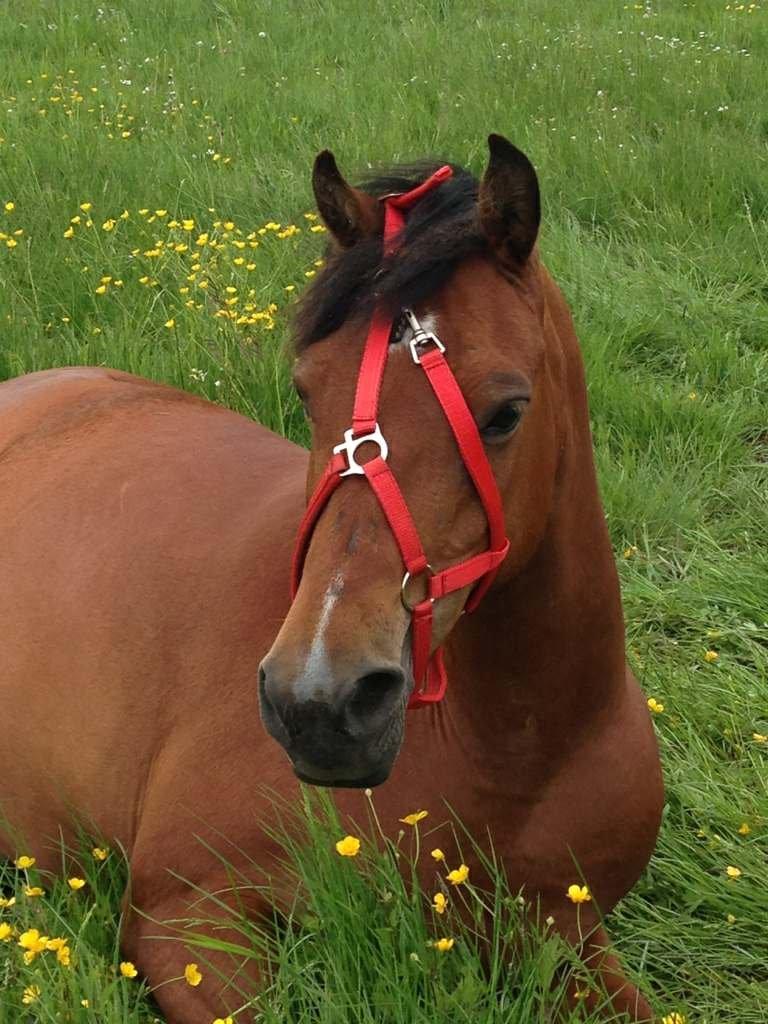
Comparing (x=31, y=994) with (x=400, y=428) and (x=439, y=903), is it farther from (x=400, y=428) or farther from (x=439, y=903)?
(x=400, y=428)

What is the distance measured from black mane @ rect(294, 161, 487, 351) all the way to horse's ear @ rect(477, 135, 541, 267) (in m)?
0.03

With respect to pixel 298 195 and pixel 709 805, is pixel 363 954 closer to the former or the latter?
pixel 709 805

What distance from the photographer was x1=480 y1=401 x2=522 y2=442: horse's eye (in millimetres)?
1888

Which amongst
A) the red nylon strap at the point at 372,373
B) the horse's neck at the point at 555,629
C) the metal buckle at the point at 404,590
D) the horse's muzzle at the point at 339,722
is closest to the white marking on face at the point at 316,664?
the horse's muzzle at the point at 339,722

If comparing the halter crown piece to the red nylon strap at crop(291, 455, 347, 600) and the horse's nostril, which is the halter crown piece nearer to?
the red nylon strap at crop(291, 455, 347, 600)

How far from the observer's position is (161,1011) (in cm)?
245

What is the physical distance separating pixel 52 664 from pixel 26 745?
20 centimetres

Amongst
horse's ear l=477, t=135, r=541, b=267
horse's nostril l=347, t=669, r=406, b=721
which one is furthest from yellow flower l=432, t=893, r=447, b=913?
horse's ear l=477, t=135, r=541, b=267

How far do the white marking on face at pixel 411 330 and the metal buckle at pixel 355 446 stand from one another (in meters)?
0.14

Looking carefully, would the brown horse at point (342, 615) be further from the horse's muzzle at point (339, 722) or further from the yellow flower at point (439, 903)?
the yellow flower at point (439, 903)

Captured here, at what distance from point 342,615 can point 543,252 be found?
4.08 m

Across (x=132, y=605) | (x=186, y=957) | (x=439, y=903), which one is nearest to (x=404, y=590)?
(x=439, y=903)

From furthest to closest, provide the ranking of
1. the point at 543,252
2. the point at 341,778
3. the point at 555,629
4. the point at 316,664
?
1. the point at 543,252
2. the point at 555,629
3. the point at 341,778
4. the point at 316,664

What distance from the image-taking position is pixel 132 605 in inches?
111
